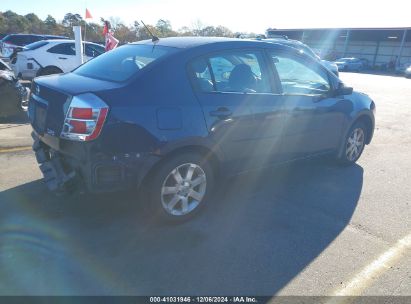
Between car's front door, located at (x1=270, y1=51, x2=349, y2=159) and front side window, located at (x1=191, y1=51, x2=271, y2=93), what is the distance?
235 millimetres

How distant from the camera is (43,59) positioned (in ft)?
35.8

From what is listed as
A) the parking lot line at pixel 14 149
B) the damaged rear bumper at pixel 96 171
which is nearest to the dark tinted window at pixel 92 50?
the parking lot line at pixel 14 149

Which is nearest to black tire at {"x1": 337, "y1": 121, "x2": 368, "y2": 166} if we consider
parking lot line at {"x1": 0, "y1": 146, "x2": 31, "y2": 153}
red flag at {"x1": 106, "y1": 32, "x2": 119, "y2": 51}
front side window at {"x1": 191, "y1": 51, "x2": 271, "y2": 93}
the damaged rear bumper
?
front side window at {"x1": 191, "y1": 51, "x2": 271, "y2": 93}

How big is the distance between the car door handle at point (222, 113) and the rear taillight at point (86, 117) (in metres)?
1.05

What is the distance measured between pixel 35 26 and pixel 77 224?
4827 cm

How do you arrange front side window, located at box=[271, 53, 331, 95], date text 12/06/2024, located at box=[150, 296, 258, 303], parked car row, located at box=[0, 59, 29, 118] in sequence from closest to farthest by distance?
1. date text 12/06/2024, located at box=[150, 296, 258, 303]
2. front side window, located at box=[271, 53, 331, 95]
3. parked car row, located at box=[0, 59, 29, 118]

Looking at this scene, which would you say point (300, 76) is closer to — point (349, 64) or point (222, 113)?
point (222, 113)

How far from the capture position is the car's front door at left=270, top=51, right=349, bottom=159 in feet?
13.8

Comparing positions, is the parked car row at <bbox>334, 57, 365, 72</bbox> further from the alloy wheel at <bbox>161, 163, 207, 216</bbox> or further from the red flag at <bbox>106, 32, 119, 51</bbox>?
the alloy wheel at <bbox>161, 163, 207, 216</bbox>

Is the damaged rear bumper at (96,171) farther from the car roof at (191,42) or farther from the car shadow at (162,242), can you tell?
the car roof at (191,42)

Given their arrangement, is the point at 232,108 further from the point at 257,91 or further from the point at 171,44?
the point at 171,44

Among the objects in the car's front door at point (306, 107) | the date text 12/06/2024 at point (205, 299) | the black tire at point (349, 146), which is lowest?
the date text 12/06/2024 at point (205, 299)

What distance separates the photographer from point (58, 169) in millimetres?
3238

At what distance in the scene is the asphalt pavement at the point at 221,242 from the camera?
2.77 metres
